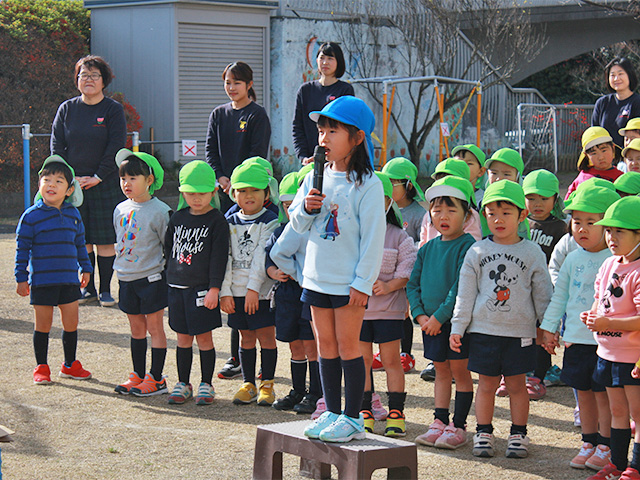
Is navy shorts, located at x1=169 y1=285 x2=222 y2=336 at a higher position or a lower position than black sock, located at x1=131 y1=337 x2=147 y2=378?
higher

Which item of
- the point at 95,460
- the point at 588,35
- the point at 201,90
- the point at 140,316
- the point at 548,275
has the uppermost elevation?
the point at 588,35

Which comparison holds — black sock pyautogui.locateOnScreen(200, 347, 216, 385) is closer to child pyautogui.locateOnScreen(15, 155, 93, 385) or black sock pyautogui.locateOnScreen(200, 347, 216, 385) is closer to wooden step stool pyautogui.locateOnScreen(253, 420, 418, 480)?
child pyautogui.locateOnScreen(15, 155, 93, 385)

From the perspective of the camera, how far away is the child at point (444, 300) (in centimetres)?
502

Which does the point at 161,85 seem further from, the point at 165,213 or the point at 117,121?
the point at 165,213

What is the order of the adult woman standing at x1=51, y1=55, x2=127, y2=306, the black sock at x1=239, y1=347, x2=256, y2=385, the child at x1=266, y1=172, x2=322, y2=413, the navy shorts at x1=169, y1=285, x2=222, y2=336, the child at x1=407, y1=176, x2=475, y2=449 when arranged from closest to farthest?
1. the child at x1=407, y1=176, x2=475, y2=449
2. the child at x1=266, y1=172, x2=322, y2=413
3. the navy shorts at x1=169, y1=285, x2=222, y2=336
4. the black sock at x1=239, y1=347, x2=256, y2=385
5. the adult woman standing at x1=51, y1=55, x2=127, y2=306

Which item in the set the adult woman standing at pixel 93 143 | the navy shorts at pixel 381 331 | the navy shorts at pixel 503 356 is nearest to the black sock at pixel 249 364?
the navy shorts at pixel 381 331

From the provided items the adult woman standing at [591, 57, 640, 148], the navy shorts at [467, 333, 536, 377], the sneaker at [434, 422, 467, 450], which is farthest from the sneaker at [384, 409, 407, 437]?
the adult woman standing at [591, 57, 640, 148]

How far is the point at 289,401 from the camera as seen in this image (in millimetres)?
5699

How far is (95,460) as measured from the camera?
4.64 metres

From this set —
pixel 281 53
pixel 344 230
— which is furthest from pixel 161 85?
pixel 344 230

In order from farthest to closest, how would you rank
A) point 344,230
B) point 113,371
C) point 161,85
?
point 161,85 < point 113,371 < point 344,230

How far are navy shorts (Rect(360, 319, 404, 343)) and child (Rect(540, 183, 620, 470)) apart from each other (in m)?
0.91

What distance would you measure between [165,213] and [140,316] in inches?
28.3

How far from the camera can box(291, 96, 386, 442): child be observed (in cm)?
412
